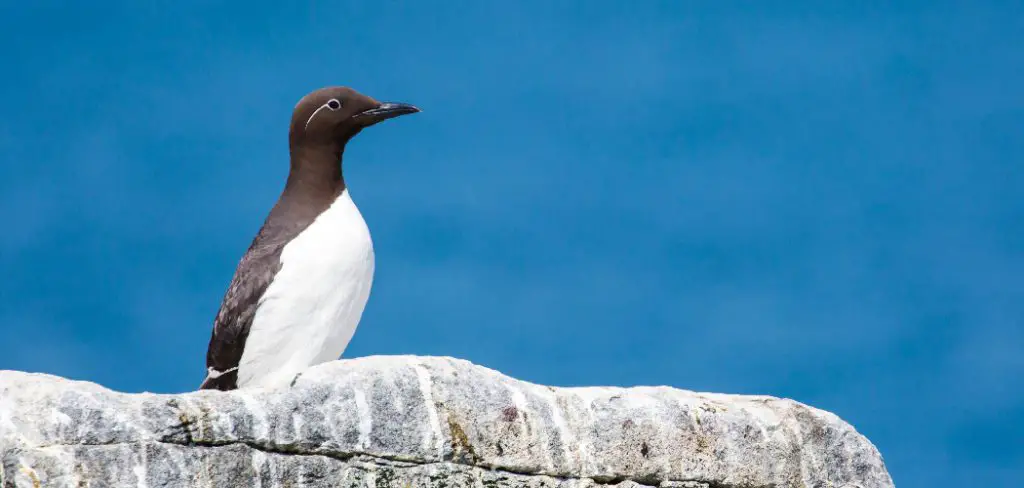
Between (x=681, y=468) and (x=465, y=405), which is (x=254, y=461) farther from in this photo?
(x=681, y=468)

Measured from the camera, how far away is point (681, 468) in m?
8.68

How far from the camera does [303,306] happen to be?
8805 mm

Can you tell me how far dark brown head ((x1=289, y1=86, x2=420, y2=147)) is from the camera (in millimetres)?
9367

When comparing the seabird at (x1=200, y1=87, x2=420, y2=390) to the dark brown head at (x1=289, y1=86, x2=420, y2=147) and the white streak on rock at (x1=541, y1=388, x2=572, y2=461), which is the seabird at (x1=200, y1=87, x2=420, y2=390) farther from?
the white streak on rock at (x1=541, y1=388, x2=572, y2=461)

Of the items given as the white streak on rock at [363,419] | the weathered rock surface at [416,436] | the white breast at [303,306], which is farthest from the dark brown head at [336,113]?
the white streak on rock at [363,419]

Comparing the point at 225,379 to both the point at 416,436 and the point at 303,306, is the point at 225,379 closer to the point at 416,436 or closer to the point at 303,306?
the point at 303,306

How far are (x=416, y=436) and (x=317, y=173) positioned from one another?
86.0 inches

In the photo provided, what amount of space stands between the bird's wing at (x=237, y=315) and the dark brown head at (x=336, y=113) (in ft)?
2.54

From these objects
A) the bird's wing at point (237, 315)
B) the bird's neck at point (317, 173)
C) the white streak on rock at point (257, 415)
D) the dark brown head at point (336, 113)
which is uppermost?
the dark brown head at point (336, 113)

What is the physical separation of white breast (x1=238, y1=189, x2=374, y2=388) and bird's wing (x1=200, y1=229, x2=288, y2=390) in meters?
0.05

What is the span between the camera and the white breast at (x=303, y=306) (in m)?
8.81

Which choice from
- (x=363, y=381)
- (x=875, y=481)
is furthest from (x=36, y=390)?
(x=875, y=481)

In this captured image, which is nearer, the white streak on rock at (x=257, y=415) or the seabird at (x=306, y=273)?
the white streak on rock at (x=257, y=415)

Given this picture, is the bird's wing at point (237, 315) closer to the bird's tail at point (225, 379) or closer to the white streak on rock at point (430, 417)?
the bird's tail at point (225, 379)
